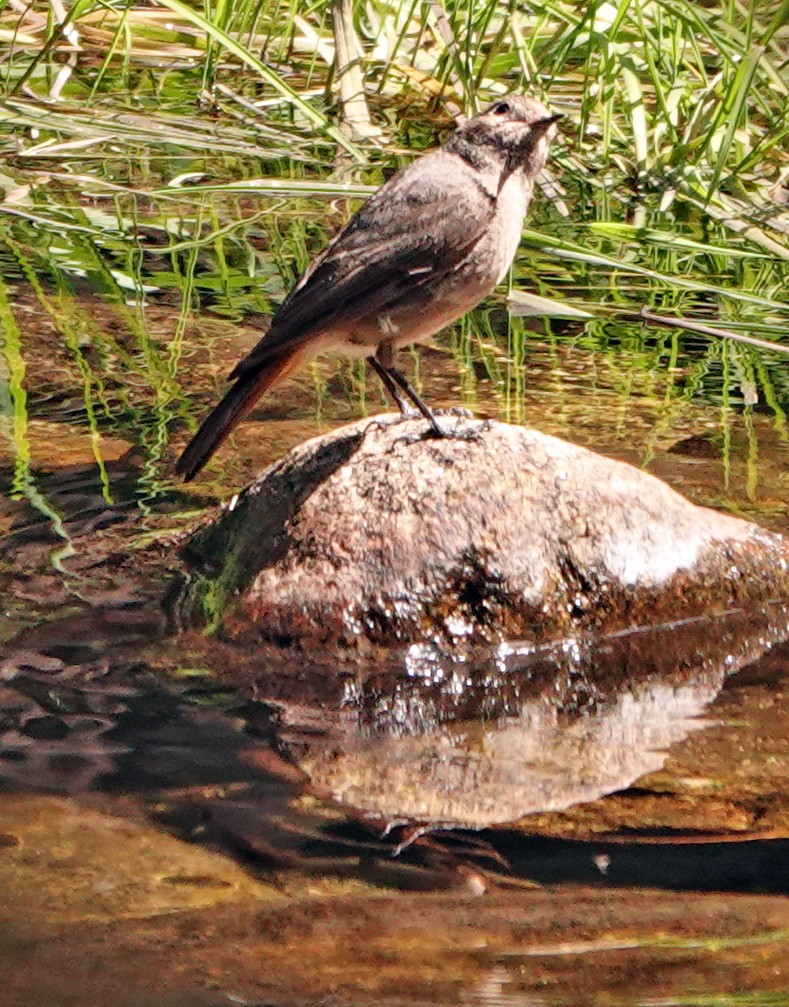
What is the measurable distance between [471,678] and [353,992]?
5.13 ft

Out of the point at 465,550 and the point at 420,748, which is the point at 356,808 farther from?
the point at 465,550

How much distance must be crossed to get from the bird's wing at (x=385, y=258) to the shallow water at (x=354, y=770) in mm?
712

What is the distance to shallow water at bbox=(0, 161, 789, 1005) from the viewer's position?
2896 millimetres

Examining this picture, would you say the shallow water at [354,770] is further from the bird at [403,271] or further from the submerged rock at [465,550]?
the bird at [403,271]

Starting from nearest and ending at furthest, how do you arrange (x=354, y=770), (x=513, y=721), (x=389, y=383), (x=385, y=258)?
(x=354, y=770), (x=513, y=721), (x=385, y=258), (x=389, y=383)

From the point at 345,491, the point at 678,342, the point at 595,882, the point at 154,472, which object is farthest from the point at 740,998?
the point at 678,342

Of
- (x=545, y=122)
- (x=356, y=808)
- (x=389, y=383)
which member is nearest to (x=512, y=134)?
(x=545, y=122)

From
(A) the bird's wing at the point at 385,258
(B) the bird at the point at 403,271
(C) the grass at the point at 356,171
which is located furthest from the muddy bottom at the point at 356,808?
(C) the grass at the point at 356,171

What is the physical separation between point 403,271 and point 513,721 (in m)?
1.41

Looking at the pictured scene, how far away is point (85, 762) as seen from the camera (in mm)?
3701

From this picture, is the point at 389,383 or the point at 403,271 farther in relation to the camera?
the point at 389,383

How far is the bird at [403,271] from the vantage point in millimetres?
4766

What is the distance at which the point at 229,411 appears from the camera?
4.74 meters

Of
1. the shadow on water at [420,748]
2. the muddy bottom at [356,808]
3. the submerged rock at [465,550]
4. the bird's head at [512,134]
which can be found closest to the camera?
the muddy bottom at [356,808]
